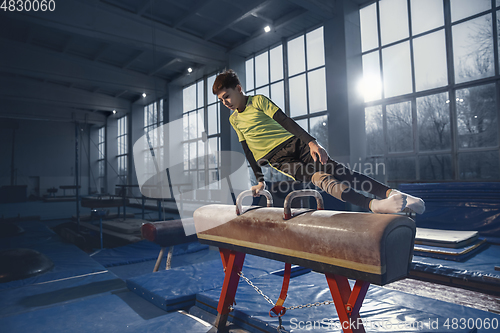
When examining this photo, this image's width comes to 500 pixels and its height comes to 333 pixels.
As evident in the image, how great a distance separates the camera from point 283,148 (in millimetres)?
1811

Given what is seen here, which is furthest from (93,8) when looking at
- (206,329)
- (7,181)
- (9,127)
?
(206,329)

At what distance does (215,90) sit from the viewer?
1.77m

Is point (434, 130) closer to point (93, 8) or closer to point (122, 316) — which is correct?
point (122, 316)

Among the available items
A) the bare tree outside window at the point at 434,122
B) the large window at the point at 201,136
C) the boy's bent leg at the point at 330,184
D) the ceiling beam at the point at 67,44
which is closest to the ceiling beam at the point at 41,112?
the ceiling beam at the point at 67,44

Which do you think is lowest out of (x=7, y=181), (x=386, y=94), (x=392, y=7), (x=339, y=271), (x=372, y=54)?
(x=339, y=271)

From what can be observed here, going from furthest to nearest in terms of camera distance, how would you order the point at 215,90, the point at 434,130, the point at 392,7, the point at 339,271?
the point at 392,7
the point at 434,130
the point at 215,90
the point at 339,271

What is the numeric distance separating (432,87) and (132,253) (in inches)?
240

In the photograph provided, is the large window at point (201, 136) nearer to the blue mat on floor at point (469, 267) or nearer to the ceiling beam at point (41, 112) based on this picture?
the ceiling beam at point (41, 112)

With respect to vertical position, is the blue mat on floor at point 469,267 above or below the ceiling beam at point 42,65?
below

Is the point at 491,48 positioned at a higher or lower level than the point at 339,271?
higher

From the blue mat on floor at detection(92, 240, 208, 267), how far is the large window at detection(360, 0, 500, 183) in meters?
4.35

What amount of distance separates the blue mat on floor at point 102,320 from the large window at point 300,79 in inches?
233

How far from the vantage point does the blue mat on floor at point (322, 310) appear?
1.57 m

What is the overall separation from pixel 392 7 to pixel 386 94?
69.6 inches
